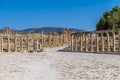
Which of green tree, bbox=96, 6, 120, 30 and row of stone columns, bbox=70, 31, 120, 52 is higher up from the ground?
green tree, bbox=96, 6, 120, 30

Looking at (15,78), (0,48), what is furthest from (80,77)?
(0,48)

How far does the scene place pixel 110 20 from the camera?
258 ft

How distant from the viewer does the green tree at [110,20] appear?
78.3m

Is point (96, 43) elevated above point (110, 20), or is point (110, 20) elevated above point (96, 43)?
point (110, 20)

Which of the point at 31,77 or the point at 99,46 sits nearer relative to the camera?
the point at 31,77

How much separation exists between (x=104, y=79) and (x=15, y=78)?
4091 millimetres

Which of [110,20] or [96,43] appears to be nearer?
[96,43]

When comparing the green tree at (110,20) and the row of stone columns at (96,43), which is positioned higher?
the green tree at (110,20)

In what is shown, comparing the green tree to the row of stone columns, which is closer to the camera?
the row of stone columns

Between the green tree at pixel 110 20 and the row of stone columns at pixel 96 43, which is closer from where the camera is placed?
the row of stone columns at pixel 96 43

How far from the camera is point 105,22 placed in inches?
3164

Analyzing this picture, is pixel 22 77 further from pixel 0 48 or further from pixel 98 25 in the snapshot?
pixel 98 25

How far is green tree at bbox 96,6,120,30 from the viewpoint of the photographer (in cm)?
7831

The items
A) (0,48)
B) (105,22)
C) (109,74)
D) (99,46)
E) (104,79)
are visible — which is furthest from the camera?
(105,22)
